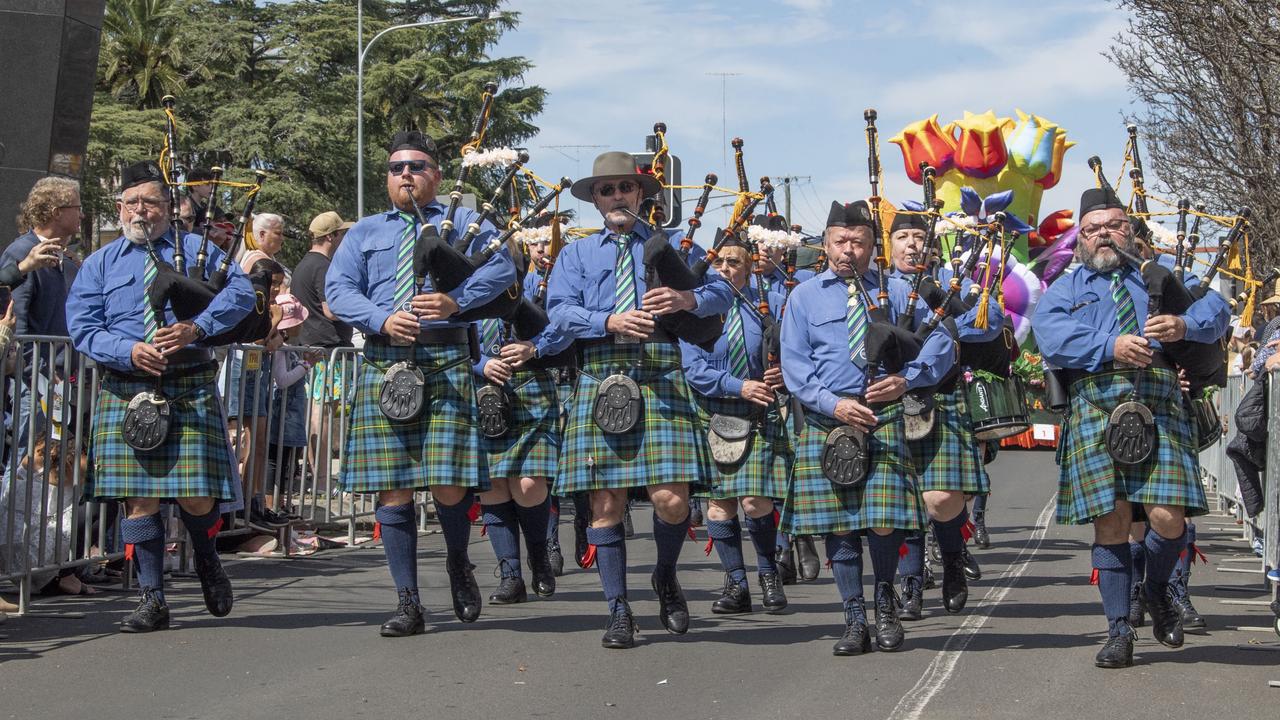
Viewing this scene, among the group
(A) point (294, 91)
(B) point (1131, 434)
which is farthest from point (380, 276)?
(A) point (294, 91)

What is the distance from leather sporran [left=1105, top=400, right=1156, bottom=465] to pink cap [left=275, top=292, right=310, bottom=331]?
19.3ft

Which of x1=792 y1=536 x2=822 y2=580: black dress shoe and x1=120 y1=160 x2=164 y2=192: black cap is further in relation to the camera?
x1=792 y1=536 x2=822 y2=580: black dress shoe

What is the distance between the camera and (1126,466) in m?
6.30

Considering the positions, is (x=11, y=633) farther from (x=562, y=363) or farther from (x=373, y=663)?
(x=562, y=363)

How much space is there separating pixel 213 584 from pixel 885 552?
2844 mm

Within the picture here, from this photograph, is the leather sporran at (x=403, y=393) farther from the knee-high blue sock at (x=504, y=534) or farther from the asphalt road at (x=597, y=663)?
the knee-high blue sock at (x=504, y=534)

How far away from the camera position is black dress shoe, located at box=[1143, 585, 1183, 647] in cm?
654

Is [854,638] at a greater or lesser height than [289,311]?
lesser

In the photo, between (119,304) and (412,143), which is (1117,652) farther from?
(119,304)

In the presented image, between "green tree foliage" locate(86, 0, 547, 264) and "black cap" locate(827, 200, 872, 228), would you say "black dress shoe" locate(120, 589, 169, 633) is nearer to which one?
"black cap" locate(827, 200, 872, 228)

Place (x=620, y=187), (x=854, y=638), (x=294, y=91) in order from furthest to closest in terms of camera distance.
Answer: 1. (x=294, y=91)
2. (x=620, y=187)
3. (x=854, y=638)

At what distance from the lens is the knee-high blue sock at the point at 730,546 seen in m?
7.75

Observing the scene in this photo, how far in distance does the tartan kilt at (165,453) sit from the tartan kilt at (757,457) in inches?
92.2

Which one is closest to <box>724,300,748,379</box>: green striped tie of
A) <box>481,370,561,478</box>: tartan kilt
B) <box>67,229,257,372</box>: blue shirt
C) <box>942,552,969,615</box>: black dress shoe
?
<box>481,370,561,478</box>: tartan kilt
